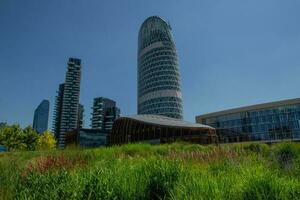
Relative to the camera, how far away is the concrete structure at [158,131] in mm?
60075

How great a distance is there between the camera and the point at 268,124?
68438 mm

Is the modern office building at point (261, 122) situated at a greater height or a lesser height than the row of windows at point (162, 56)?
lesser

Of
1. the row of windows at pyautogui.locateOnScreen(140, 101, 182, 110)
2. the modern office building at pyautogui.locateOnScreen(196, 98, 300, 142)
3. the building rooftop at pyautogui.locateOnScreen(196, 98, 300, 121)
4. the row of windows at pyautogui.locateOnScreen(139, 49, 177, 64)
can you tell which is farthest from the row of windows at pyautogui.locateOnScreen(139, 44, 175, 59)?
the modern office building at pyautogui.locateOnScreen(196, 98, 300, 142)

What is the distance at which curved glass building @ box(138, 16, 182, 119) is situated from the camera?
139875 millimetres

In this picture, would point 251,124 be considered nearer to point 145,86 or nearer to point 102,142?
point 102,142

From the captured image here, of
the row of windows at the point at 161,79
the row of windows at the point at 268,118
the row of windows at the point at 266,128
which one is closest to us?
the row of windows at the point at 266,128

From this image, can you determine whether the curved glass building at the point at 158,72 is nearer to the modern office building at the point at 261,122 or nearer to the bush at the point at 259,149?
the modern office building at the point at 261,122

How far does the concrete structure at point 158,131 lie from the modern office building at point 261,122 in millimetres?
10631

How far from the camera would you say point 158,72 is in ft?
481

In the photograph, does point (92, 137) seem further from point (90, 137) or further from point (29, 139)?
point (29, 139)

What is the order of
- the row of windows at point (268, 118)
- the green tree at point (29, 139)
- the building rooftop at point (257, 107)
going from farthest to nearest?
the row of windows at point (268, 118)
the building rooftop at point (257, 107)
the green tree at point (29, 139)

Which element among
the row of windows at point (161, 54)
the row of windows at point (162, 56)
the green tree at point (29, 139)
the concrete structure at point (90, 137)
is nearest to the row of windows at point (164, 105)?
the row of windows at point (162, 56)

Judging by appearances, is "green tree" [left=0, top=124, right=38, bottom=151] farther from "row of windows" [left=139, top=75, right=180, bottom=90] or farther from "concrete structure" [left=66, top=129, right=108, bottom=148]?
"row of windows" [left=139, top=75, right=180, bottom=90]

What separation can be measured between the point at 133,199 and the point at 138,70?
162 metres
